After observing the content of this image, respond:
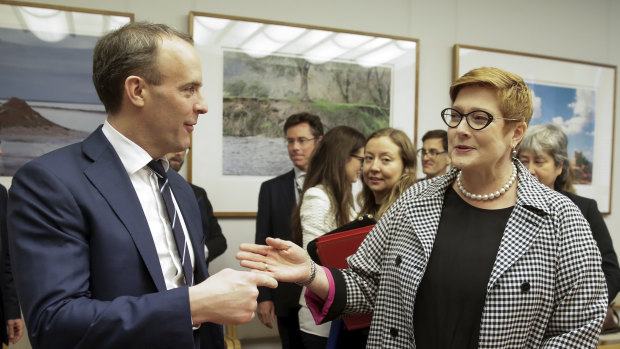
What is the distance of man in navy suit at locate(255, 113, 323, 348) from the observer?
3057 mm

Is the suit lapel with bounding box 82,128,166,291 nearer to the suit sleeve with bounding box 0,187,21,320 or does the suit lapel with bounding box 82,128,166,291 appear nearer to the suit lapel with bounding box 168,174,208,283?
the suit lapel with bounding box 168,174,208,283

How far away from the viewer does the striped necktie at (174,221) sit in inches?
56.8

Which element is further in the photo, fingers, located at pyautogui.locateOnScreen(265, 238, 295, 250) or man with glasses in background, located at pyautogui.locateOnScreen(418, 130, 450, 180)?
man with glasses in background, located at pyautogui.locateOnScreen(418, 130, 450, 180)

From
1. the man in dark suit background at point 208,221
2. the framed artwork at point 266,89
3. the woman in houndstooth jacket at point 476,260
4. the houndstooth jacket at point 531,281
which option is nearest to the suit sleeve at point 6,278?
the man in dark suit background at point 208,221

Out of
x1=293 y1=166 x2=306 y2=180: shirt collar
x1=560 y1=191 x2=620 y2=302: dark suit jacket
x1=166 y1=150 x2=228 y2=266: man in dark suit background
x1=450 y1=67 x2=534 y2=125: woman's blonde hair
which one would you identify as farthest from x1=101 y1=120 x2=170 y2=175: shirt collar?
x1=560 y1=191 x2=620 y2=302: dark suit jacket

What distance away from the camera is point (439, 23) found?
14.2 feet

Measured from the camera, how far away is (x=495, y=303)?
150 cm

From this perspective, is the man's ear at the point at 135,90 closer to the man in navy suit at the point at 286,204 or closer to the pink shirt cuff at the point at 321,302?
the pink shirt cuff at the point at 321,302

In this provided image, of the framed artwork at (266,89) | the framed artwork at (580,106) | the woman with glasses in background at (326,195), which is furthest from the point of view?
the framed artwork at (580,106)

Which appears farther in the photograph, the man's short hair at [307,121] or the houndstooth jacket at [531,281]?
the man's short hair at [307,121]

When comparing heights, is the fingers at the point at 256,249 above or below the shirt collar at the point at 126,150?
below

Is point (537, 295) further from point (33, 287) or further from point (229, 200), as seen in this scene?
point (229, 200)

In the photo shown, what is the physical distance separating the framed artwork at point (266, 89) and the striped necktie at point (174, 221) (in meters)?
2.13

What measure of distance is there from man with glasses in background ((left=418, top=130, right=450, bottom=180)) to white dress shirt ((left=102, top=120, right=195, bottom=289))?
2588mm
